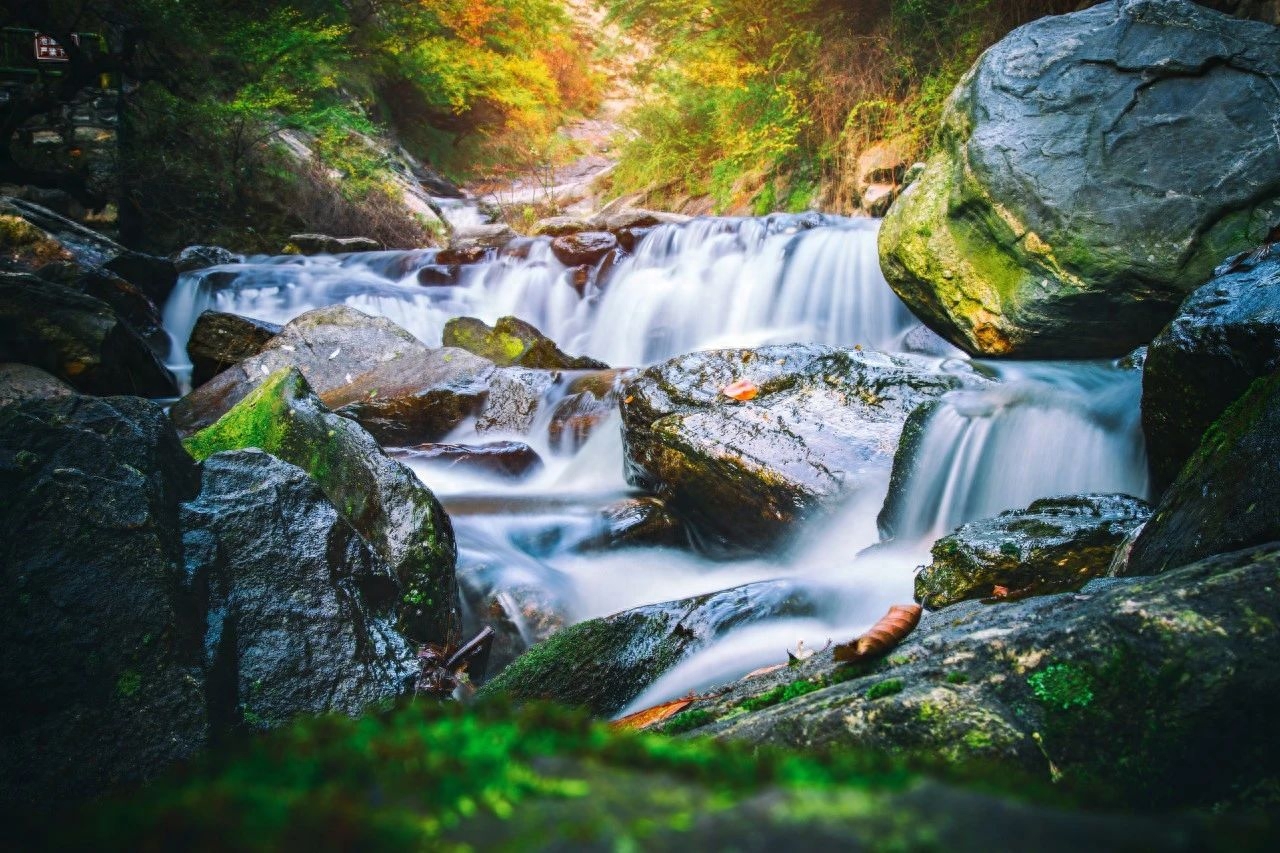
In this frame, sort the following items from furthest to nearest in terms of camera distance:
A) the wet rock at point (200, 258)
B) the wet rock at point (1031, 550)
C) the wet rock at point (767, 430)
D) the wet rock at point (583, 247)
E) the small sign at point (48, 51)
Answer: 1. the wet rock at point (583, 247)
2. the wet rock at point (200, 258)
3. the small sign at point (48, 51)
4. the wet rock at point (767, 430)
5. the wet rock at point (1031, 550)

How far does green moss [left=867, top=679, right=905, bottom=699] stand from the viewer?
60.1 inches

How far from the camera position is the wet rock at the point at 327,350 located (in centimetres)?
747

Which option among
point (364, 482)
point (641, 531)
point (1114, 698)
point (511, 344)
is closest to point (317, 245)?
point (511, 344)

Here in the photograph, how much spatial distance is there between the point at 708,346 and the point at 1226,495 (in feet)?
25.9

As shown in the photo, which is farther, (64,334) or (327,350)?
(327,350)

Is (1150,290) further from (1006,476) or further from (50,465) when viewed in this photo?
(50,465)

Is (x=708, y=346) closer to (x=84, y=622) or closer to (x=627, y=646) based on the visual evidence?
(x=627, y=646)

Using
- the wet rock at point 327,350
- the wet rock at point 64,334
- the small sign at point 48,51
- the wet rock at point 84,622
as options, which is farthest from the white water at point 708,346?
the small sign at point 48,51

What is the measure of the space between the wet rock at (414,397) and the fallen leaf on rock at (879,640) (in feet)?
20.2

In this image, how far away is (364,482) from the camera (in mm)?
4250

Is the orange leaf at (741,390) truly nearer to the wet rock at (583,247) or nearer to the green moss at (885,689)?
the green moss at (885,689)

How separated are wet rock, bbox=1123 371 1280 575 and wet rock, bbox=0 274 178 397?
8053 mm

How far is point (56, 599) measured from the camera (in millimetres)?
2393

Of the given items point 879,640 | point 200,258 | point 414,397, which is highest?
point 879,640
